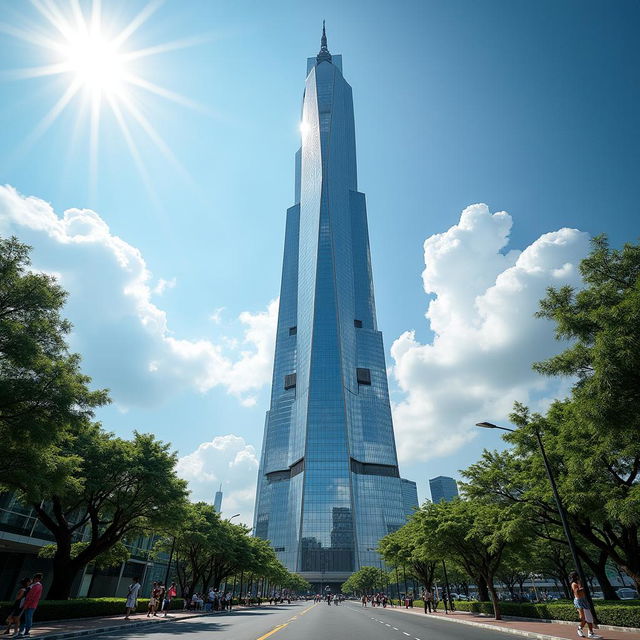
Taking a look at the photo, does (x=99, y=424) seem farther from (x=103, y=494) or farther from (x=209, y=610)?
(x=209, y=610)

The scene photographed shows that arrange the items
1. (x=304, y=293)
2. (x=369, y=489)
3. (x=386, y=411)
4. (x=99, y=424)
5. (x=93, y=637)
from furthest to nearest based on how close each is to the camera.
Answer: (x=304, y=293) < (x=386, y=411) < (x=369, y=489) < (x=99, y=424) < (x=93, y=637)

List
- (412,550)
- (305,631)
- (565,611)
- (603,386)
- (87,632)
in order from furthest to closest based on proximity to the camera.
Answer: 1. (412,550)
2. (565,611)
3. (305,631)
4. (87,632)
5. (603,386)

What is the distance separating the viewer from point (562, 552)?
4772 centimetres

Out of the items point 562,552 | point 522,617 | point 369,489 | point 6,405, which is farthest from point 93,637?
point 369,489

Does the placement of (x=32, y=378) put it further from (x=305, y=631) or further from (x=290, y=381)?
(x=290, y=381)

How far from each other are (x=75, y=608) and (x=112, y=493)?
6.74m

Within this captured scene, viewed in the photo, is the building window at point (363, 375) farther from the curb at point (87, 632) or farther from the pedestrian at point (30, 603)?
the pedestrian at point (30, 603)

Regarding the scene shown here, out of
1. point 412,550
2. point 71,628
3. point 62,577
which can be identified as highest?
point 412,550

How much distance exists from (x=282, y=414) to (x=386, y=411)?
4648cm

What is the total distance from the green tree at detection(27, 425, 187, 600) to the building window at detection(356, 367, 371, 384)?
520ft

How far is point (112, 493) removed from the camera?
29.0 meters

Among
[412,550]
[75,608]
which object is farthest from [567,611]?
[75,608]

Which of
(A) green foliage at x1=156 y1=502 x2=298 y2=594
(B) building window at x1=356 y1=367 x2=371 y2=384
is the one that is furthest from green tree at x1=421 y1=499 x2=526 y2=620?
(B) building window at x1=356 y1=367 x2=371 y2=384

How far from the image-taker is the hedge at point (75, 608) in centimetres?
2156
